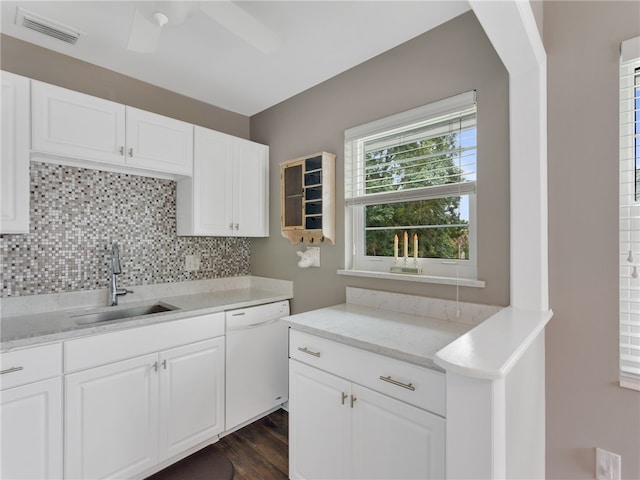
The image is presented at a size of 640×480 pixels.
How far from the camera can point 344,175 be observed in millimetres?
2238

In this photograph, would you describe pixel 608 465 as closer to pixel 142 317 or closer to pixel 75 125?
pixel 142 317

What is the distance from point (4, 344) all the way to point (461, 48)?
2.61 m

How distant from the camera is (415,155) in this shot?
1.96 m

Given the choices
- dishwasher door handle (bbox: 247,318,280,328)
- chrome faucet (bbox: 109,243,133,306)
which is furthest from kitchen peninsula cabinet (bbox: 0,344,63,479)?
dishwasher door handle (bbox: 247,318,280,328)

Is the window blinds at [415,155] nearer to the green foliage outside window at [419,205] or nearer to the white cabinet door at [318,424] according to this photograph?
the green foliage outside window at [419,205]

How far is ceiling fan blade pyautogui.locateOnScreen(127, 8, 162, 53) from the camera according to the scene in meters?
1.36

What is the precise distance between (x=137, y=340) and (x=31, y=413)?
495 millimetres

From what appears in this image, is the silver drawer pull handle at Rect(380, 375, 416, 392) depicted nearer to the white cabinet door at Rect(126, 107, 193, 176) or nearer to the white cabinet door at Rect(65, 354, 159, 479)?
the white cabinet door at Rect(65, 354, 159, 479)

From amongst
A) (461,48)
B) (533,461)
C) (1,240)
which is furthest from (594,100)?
(1,240)

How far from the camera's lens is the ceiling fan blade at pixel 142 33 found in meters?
1.36

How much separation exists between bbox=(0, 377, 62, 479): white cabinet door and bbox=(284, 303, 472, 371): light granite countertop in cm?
117

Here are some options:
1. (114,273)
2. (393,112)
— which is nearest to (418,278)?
(393,112)

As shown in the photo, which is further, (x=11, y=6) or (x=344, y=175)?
(x=344, y=175)

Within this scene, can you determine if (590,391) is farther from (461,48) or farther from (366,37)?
(366,37)
